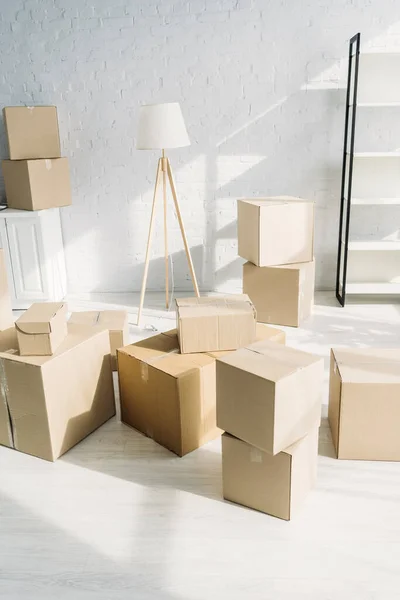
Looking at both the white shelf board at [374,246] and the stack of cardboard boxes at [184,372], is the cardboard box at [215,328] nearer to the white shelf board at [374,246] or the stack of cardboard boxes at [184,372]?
→ the stack of cardboard boxes at [184,372]

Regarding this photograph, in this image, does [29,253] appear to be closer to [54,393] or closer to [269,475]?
[54,393]

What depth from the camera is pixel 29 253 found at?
375 centimetres

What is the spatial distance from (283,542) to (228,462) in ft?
0.99

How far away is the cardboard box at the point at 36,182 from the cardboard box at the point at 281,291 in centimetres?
140

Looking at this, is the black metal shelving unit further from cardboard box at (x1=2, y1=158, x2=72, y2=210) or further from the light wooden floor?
cardboard box at (x1=2, y1=158, x2=72, y2=210)

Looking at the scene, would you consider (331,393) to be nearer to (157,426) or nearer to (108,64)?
(157,426)

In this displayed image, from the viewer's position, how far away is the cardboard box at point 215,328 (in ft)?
7.38

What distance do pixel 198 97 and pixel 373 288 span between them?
1.79 m

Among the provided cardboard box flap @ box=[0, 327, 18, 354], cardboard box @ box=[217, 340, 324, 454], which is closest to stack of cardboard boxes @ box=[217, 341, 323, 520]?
cardboard box @ box=[217, 340, 324, 454]

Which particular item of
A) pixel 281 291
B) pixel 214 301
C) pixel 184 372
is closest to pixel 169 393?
pixel 184 372

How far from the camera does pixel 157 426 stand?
2.25m

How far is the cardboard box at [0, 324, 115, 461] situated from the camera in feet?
6.86

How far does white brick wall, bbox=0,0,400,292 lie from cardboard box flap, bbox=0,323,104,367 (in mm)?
1840

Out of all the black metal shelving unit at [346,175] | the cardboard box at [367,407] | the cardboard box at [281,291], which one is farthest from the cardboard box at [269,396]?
the black metal shelving unit at [346,175]
